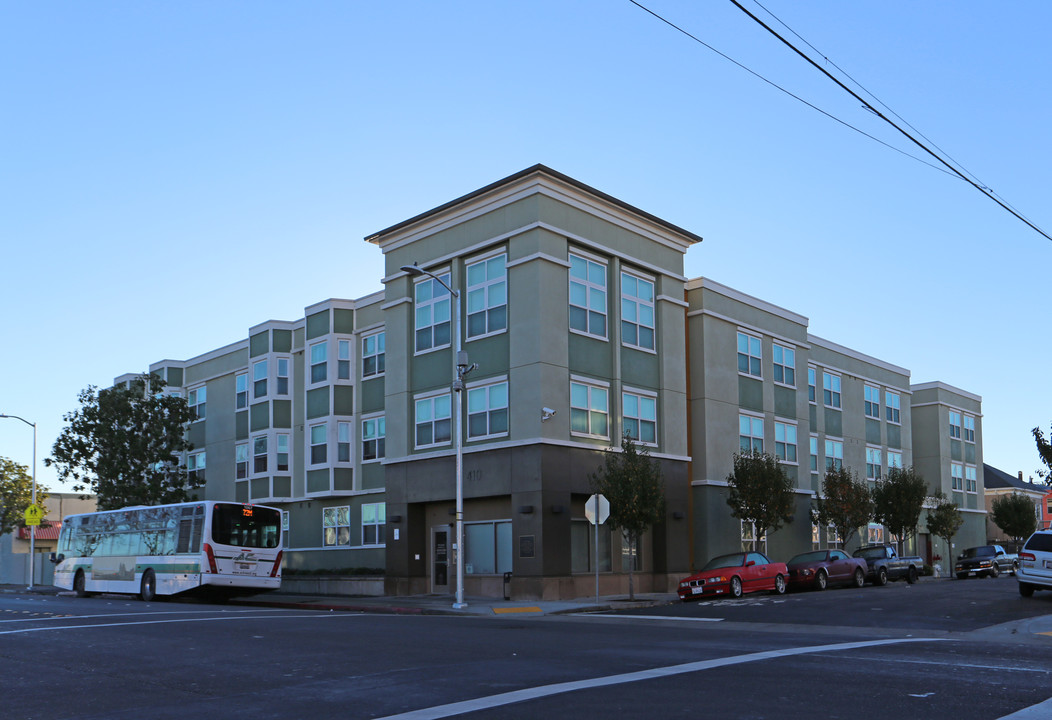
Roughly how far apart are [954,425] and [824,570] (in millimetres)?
31721

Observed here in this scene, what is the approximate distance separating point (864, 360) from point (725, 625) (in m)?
36.1

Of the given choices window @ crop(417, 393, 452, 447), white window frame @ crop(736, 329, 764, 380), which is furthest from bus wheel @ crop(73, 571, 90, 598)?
white window frame @ crop(736, 329, 764, 380)

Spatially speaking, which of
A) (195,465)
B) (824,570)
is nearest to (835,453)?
(824,570)

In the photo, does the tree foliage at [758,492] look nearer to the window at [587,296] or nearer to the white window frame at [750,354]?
the white window frame at [750,354]

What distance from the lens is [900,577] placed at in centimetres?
3966

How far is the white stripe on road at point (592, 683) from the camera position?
8828 mm

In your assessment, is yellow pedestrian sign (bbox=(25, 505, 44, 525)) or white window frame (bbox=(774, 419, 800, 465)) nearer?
white window frame (bbox=(774, 419, 800, 465))

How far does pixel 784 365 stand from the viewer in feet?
144

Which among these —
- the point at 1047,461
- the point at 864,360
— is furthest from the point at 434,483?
the point at 864,360

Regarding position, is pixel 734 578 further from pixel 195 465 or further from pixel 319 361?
pixel 195 465

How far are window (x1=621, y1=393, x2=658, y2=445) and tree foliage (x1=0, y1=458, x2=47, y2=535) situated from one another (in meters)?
42.6

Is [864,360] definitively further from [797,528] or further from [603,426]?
[603,426]

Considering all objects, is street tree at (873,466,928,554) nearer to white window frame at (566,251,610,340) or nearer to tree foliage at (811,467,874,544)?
tree foliage at (811,467,874,544)

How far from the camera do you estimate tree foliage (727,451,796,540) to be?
3684 centimetres
